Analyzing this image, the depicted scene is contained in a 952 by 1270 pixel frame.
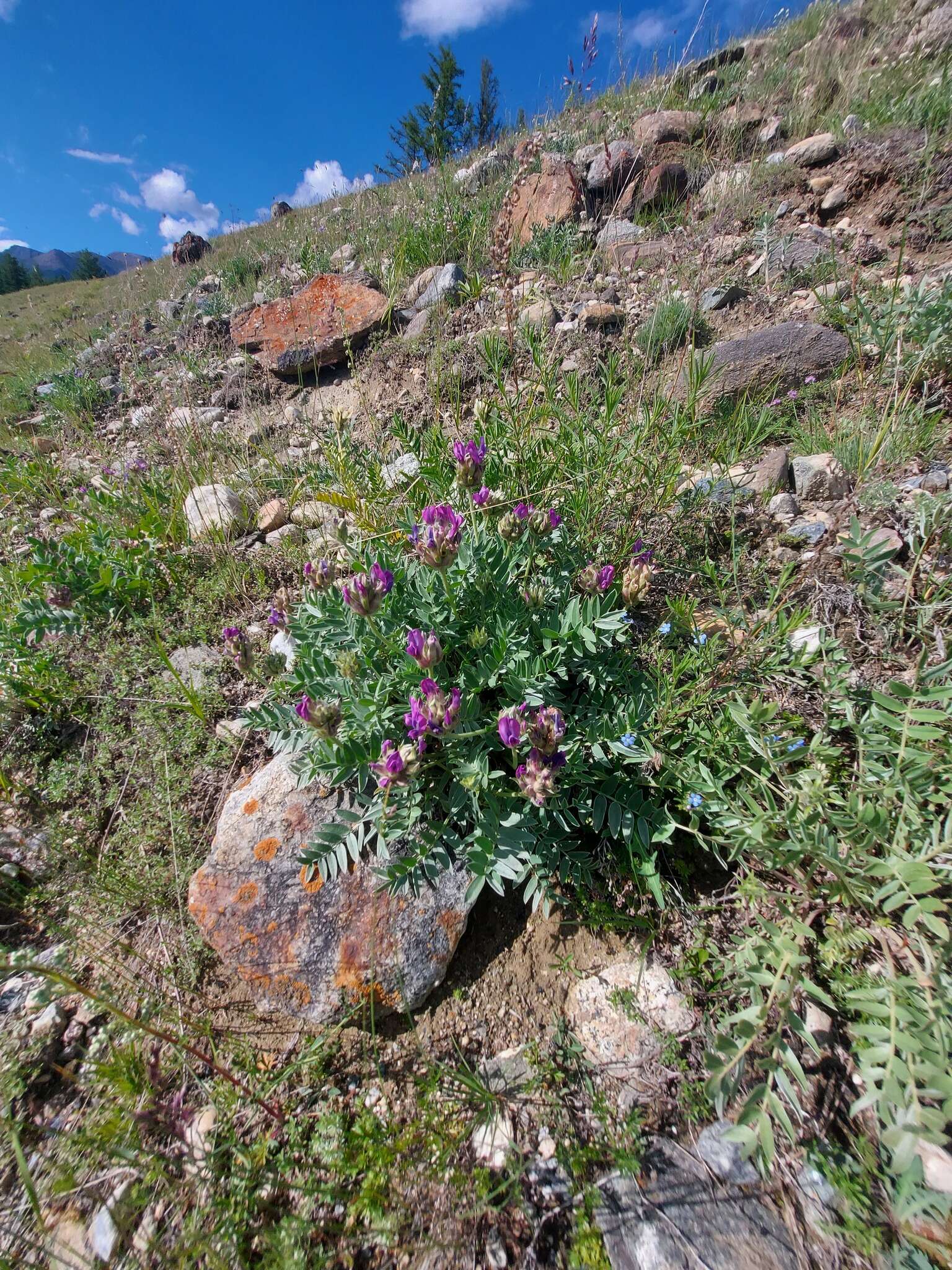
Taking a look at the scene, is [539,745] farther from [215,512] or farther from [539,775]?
[215,512]

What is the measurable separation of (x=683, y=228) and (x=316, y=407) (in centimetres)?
373

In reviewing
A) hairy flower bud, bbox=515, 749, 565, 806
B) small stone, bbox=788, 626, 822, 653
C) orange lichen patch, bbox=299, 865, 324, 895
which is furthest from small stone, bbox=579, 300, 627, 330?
orange lichen patch, bbox=299, 865, 324, 895

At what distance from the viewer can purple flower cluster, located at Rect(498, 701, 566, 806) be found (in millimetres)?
1652

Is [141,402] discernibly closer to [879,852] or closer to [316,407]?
[316,407]

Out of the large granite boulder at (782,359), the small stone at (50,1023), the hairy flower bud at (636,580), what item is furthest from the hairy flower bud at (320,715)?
the large granite boulder at (782,359)

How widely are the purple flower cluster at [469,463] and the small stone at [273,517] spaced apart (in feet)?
6.18

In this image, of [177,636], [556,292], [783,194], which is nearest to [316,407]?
[556,292]

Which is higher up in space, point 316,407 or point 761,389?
point 316,407

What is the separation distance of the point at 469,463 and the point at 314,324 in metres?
4.29

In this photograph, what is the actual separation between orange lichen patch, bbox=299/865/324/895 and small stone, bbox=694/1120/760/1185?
1.32m

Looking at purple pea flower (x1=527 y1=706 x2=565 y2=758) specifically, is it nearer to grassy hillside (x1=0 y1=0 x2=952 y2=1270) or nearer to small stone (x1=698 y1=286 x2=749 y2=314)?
grassy hillside (x1=0 y1=0 x2=952 y2=1270)

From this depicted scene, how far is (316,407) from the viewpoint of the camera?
520 cm

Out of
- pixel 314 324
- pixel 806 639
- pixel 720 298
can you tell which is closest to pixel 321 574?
pixel 806 639

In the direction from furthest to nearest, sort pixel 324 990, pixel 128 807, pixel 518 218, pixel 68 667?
pixel 518 218, pixel 68 667, pixel 128 807, pixel 324 990
